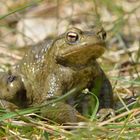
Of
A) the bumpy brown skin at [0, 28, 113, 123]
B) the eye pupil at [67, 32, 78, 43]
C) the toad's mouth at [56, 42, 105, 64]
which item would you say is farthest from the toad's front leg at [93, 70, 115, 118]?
the eye pupil at [67, 32, 78, 43]

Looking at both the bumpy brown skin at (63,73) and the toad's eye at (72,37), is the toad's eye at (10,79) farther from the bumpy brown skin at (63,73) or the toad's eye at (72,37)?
the toad's eye at (72,37)

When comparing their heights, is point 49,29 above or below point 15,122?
above

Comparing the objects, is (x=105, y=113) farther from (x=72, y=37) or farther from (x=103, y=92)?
(x=72, y=37)

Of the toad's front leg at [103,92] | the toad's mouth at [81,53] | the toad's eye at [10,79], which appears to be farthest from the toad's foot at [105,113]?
the toad's eye at [10,79]

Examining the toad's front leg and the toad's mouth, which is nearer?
the toad's mouth

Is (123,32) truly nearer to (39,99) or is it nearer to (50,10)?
(50,10)

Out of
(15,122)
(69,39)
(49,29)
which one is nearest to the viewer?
(15,122)

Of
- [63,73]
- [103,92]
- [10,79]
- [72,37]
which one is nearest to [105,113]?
[103,92]

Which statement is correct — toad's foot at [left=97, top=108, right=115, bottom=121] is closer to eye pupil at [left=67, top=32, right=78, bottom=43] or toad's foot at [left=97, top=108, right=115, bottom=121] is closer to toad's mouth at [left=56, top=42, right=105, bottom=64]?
toad's mouth at [left=56, top=42, right=105, bottom=64]

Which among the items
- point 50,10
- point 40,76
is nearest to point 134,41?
point 50,10
